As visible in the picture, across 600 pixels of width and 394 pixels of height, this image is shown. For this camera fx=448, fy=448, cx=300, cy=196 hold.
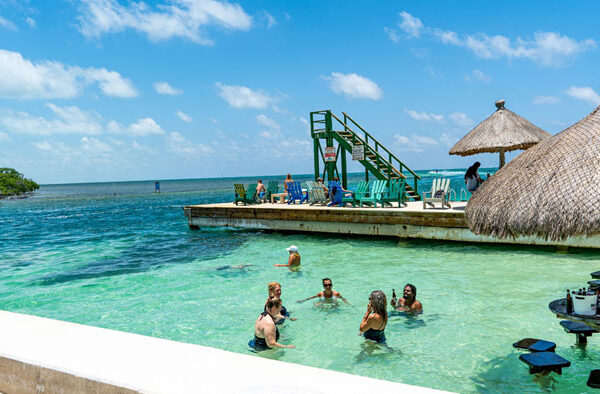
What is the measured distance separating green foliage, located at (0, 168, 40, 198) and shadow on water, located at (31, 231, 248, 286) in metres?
76.6

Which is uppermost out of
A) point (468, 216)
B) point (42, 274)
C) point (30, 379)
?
point (468, 216)

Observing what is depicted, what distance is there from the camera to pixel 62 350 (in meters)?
3.40

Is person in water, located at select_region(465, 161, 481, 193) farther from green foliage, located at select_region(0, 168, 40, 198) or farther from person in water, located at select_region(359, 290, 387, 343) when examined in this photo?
green foliage, located at select_region(0, 168, 40, 198)

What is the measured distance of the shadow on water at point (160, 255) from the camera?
41.8ft

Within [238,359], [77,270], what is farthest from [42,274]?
[238,359]

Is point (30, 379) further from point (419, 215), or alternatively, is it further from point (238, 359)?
point (419, 215)

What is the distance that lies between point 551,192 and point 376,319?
3401 millimetres

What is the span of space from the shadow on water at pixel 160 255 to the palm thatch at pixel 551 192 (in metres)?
8.43

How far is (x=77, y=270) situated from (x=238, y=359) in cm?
1210

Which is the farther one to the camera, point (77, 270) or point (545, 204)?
point (77, 270)

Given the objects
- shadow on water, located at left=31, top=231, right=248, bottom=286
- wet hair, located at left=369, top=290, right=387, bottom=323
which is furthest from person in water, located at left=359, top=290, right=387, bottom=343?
shadow on water, located at left=31, top=231, right=248, bottom=286

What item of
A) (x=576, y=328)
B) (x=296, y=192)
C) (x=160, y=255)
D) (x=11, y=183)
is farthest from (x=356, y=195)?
(x=11, y=183)

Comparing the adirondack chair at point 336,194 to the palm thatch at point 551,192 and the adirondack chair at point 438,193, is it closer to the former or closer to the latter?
the adirondack chair at point 438,193

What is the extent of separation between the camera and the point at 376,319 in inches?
252
